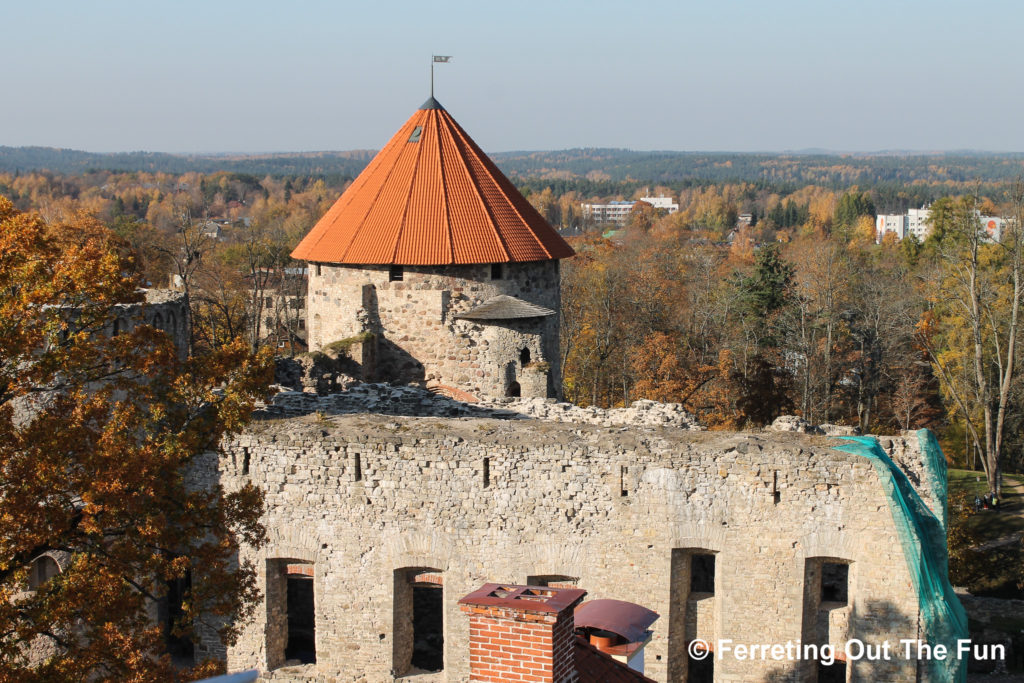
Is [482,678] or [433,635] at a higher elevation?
[482,678]

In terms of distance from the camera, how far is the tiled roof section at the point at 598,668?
8641 millimetres

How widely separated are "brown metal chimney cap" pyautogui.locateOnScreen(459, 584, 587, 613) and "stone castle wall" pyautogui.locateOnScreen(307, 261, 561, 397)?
459 inches

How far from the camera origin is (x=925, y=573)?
451 inches

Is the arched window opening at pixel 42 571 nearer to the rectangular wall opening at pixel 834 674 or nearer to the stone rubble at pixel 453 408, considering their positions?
the stone rubble at pixel 453 408

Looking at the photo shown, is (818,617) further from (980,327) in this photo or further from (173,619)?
(980,327)

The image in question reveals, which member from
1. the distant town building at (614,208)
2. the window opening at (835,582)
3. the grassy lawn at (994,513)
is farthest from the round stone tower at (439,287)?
the distant town building at (614,208)

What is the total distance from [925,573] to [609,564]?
11.1ft

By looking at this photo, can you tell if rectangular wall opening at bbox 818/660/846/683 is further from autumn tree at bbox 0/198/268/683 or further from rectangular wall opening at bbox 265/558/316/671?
autumn tree at bbox 0/198/268/683

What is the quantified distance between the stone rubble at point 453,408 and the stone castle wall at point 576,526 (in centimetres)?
213

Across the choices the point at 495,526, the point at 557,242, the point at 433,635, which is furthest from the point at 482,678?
the point at 557,242

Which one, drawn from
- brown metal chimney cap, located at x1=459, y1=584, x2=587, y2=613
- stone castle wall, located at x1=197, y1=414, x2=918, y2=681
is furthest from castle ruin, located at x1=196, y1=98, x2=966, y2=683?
brown metal chimney cap, located at x1=459, y1=584, x2=587, y2=613

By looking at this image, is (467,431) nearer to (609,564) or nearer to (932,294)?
(609,564)

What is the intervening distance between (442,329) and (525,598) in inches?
494

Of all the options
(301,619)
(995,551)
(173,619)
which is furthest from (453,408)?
(995,551)
